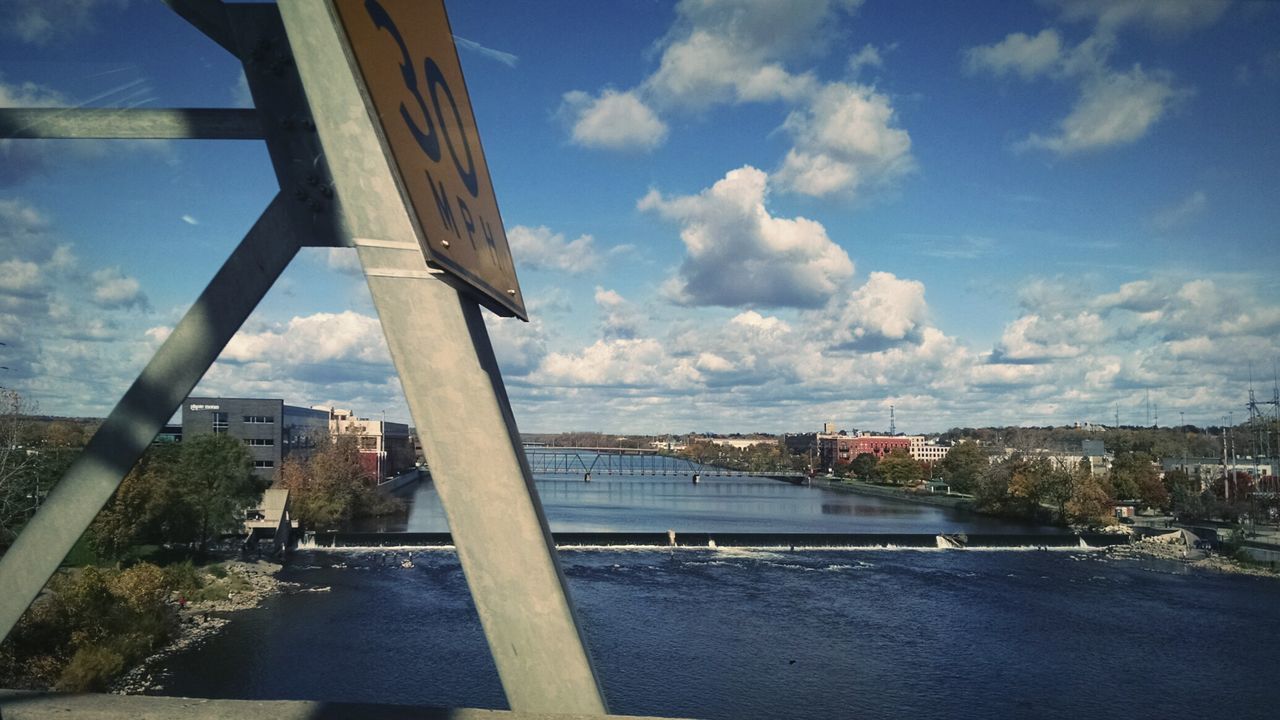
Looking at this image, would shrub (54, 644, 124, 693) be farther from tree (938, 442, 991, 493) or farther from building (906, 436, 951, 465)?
building (906, 436, 951, 465)

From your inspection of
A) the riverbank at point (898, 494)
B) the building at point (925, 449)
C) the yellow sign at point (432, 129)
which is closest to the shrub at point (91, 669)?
the yellow sign at point (432, 129)

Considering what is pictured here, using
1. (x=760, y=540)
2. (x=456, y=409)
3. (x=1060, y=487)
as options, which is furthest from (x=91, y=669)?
(x=1060, y=487)

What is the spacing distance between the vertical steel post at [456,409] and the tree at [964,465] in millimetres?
44999

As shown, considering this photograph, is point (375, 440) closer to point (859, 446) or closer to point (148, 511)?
point (148, 511)

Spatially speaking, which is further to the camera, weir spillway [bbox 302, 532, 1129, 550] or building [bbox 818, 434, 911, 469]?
building [bbox 818, 434, 911, 469]

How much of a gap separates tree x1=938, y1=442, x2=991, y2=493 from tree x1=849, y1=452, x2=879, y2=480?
7.09m

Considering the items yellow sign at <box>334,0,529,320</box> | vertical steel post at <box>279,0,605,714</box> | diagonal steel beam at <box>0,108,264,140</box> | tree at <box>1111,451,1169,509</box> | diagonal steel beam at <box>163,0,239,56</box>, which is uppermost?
diagonal steel beam at <box>163,0,239,56</box>

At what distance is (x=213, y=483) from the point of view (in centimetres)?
2042

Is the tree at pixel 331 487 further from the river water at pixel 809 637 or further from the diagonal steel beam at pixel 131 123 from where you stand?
the diagonal steel beam at pixel 131 123

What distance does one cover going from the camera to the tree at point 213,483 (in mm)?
19594

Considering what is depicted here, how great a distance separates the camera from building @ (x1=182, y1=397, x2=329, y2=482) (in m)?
30.1

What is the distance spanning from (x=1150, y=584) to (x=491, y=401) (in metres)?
23.3

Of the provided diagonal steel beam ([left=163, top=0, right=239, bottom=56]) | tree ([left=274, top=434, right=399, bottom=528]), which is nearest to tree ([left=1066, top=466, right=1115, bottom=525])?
tree ([left=274, top=434, right=399, bottom=528])

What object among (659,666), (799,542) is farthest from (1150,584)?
(659,666)
